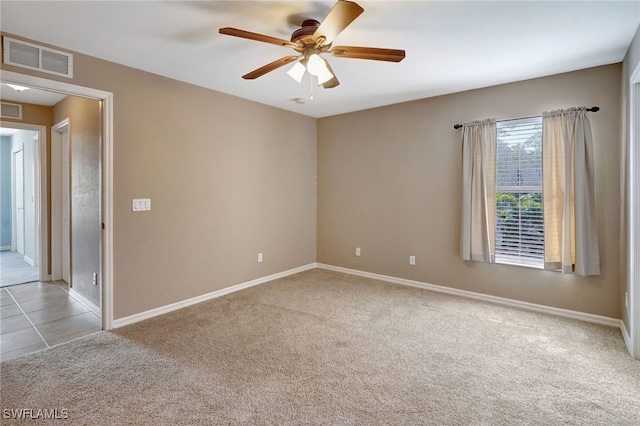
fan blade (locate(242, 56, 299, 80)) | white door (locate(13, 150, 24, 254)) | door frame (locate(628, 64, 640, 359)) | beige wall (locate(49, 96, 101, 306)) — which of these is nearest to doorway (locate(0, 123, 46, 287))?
white door (locate(13, 150, 24, 254))

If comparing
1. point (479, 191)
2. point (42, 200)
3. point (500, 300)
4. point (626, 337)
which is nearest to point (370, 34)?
point (479, 191)

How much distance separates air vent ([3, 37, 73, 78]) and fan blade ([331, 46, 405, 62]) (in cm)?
234

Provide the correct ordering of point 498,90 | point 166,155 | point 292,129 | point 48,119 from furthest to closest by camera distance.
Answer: point 292,129
point 48,119
point 498,90
point 166,155

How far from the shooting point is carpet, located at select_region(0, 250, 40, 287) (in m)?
4.66

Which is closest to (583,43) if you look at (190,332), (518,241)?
(518,241)

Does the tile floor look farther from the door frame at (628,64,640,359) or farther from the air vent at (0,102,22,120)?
the door frame at (628,64,640,359)

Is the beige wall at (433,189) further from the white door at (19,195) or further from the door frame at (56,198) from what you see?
the white door at (19,195)

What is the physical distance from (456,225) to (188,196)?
10.8 ft

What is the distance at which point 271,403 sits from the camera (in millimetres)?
1994

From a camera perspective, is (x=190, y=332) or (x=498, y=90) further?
(x=498, y=90)

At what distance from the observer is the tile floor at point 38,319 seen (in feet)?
9.18

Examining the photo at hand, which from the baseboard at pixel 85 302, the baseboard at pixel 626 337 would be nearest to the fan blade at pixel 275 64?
the baseboard at pixel 85 302

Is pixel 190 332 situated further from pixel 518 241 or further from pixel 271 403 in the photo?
pixel 518 241

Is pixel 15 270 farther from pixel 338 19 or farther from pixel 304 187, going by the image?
pixel 338 19
